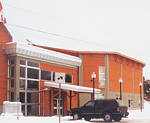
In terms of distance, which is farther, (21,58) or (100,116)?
(21,58)

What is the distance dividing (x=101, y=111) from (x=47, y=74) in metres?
13.1

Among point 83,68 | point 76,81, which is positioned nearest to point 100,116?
point 76,81

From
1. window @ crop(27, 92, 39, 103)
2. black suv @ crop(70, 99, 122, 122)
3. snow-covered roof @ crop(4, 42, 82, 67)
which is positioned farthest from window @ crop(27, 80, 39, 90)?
black suv @ crop(70, 99, 122, 122)

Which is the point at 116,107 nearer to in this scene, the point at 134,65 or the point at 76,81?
the point at 76,81

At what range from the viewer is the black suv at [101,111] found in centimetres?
2889

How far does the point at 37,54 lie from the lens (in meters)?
38.0

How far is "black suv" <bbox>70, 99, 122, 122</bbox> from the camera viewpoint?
2889cm

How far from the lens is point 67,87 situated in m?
36.5

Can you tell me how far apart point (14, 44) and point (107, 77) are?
2238 centimetres

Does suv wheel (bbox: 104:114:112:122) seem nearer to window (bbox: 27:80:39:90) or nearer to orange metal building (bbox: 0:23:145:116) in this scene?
orange metal building (bbox: 0:23:145:116)

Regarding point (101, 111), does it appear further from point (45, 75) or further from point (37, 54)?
point (45, 75)

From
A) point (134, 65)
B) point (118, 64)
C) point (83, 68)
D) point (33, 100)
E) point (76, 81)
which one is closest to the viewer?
point (33, 100)

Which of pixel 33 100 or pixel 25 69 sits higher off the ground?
pixel 25 69

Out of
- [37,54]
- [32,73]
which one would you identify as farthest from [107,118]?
[37,54]
